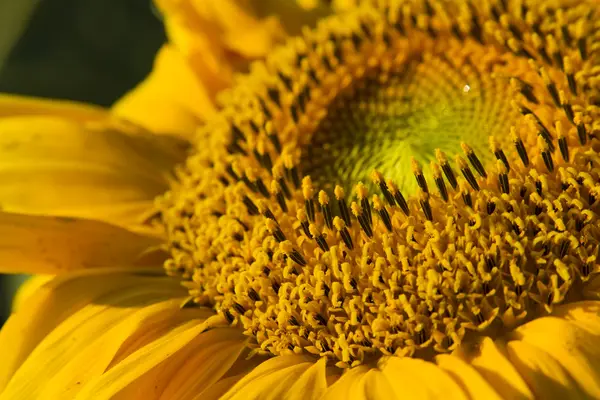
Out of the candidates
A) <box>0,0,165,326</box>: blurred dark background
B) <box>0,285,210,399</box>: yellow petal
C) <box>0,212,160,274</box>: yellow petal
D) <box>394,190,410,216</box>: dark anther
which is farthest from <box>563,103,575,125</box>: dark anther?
<box>0,0,165,326</box>: blurred dark background

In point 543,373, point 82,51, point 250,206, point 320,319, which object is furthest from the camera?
point 82,51

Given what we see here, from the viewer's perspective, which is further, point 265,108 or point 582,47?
point 265,108

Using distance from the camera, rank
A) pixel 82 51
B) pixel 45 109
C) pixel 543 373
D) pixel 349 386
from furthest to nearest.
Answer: pixel 82 51
pixel 45 109
pixel 349 386
pixel 543 373

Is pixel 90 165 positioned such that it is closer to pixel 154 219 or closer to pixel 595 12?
pixel 154 219

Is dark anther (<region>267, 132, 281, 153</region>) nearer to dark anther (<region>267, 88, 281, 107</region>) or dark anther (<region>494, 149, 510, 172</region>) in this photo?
dark anther (<region>267, 88, 281, 107</region>)

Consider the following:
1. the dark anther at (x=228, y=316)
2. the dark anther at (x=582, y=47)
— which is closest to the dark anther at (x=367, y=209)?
the dark anther at (x=228, y=316)

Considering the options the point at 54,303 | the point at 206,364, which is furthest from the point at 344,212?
the point at 54,303

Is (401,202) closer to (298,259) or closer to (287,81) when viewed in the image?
(298,259)
